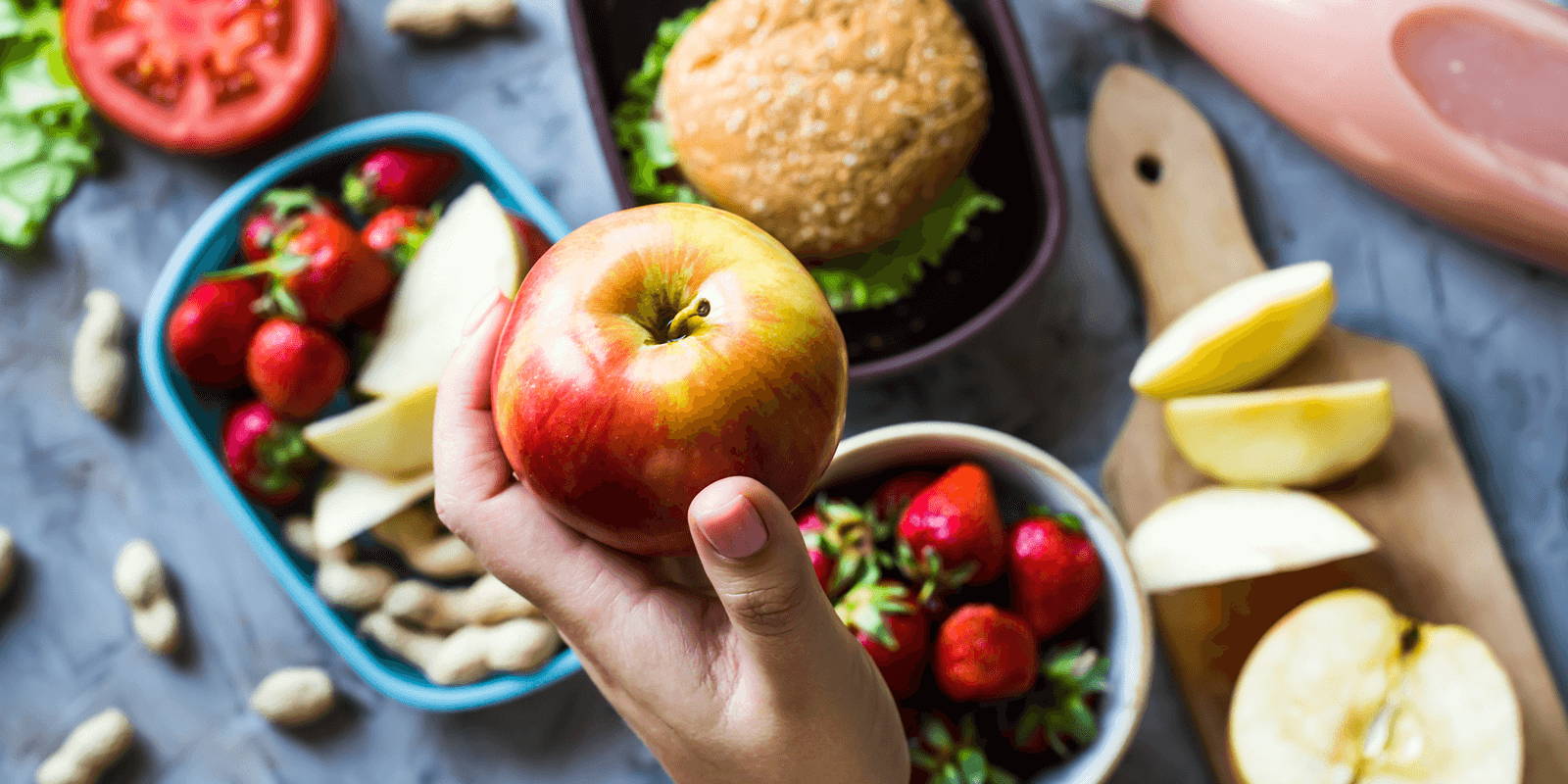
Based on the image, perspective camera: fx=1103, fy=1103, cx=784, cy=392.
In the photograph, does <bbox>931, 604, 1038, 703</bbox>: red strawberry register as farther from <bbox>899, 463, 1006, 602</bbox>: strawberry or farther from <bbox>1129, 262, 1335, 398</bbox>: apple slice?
<bbox>1129, 262, 1335, 398</bbox>: apple slice

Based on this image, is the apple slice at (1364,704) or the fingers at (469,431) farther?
the apple slice at (1364,704)

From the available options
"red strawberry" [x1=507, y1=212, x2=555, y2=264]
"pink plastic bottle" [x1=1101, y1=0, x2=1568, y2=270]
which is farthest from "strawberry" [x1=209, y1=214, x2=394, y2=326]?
"pink plastic bottle" [x1=1101, y1=0, x2=1568, y2=270]

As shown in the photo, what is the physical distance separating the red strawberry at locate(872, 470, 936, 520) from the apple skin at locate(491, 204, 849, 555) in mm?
379

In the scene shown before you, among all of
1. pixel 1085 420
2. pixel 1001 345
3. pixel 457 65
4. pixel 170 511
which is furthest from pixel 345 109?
pixel 1085 420

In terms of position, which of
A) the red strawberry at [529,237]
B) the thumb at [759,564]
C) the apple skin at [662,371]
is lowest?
the red strawberry at [529,237]

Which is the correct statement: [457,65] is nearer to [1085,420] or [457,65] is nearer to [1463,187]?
[1085,420]

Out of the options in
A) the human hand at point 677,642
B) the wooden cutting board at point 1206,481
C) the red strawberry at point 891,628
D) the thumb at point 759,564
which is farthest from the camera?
the wooden cutting board at point 1206,481

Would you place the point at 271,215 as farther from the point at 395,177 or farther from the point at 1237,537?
the point at 1237,537

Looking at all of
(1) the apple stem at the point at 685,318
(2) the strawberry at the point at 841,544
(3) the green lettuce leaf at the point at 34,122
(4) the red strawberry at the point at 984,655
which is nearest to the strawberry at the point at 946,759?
(4) the red strawberry at the point at 984,655

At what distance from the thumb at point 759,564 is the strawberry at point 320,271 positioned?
66cm

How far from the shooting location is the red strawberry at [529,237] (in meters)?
1.11

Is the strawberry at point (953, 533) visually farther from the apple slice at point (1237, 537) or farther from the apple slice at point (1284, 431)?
the apple slice at point (1284, 431)

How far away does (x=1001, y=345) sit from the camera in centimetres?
123

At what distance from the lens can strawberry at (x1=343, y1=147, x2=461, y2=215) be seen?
1168 mm
